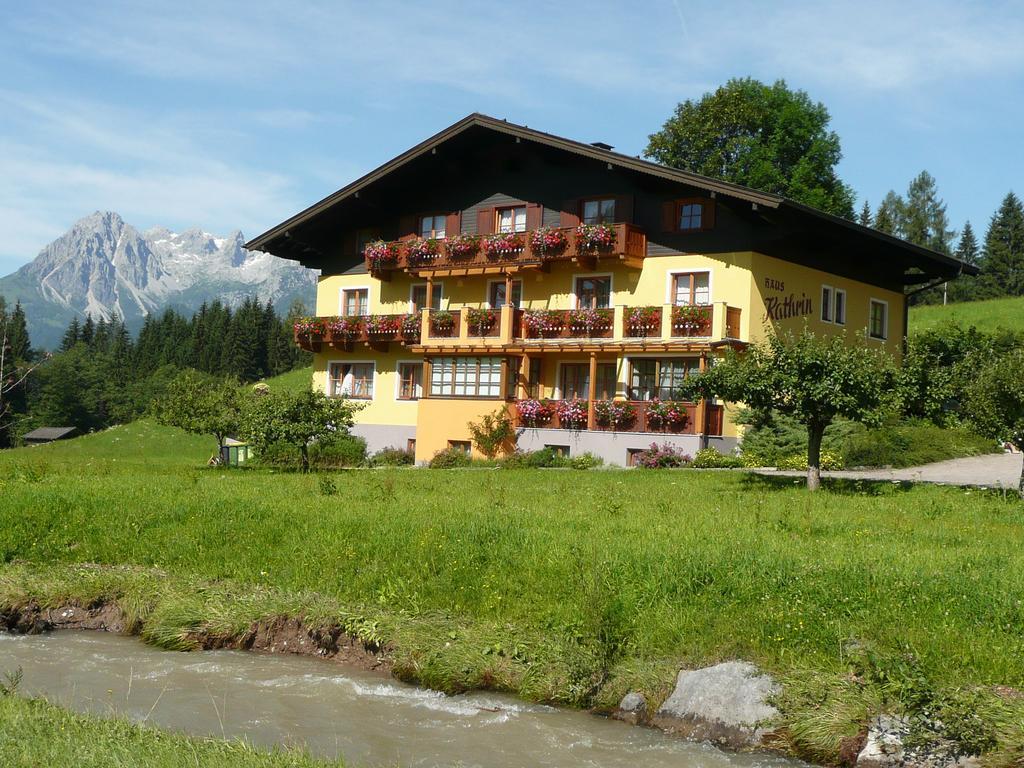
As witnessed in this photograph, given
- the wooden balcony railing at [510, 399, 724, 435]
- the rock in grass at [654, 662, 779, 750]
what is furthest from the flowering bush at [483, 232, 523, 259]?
the rock in grass at [654, 662, 779, 750]

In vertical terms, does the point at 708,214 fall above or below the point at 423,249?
above

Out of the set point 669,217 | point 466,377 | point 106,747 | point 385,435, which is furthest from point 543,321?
point 106,747

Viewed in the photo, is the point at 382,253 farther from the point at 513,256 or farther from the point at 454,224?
the point at 513,256

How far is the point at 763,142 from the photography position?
2185 inches

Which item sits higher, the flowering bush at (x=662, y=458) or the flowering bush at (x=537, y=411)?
the flowering bush at (x=537, y=411)

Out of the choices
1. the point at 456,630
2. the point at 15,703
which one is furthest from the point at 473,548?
the point at 15,703

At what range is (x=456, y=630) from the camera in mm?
11969

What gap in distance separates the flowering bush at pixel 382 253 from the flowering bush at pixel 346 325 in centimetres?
211

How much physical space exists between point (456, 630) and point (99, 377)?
402 feet

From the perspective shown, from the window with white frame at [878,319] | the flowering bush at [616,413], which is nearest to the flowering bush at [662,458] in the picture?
the flowering bush at [616,413]

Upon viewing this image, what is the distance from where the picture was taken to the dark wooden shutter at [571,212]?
117 ft

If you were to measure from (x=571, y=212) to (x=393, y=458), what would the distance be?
9797mm

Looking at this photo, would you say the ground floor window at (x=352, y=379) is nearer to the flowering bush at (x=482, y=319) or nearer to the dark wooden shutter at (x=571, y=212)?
the flowering bush at (x=482, y=319)

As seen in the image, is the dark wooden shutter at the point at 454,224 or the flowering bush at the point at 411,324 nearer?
the dark wooden shutter at the point at 454,224
